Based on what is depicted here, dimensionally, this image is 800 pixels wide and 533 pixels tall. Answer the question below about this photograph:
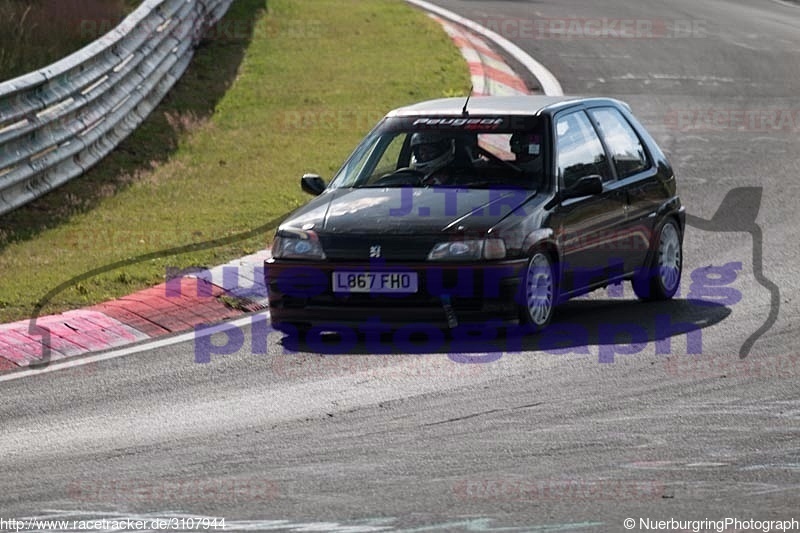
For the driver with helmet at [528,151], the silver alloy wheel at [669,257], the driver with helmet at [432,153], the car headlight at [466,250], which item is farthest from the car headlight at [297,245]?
the silver alloy wheel at [669,257]

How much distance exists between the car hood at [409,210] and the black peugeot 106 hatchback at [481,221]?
12mm

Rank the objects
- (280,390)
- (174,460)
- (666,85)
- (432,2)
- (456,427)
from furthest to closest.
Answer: (432,2), (666,85), (280,390), (456,427), (174,460)

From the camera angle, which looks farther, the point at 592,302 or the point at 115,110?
the point at 115,110

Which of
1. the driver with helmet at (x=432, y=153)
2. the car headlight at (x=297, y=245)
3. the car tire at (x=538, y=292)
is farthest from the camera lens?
the driver with helmet at (x=432, y=153)

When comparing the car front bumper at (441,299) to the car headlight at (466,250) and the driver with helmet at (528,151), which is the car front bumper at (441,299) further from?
the driver with helmet at (528,151)

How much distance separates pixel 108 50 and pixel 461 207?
8.08 m

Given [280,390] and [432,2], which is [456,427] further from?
[432,2]

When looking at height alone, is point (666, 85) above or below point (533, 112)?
below

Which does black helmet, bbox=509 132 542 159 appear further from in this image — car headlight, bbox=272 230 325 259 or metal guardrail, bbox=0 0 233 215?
metal guardrail, bbox=0 0 233 215

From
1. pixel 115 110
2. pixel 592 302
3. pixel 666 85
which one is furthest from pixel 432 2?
pixel 592 302

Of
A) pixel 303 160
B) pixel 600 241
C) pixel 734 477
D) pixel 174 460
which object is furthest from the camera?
pixel 303 160

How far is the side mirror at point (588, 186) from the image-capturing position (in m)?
10.1

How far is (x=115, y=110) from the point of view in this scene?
667 inches

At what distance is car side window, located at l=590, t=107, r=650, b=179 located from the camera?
433 inches
